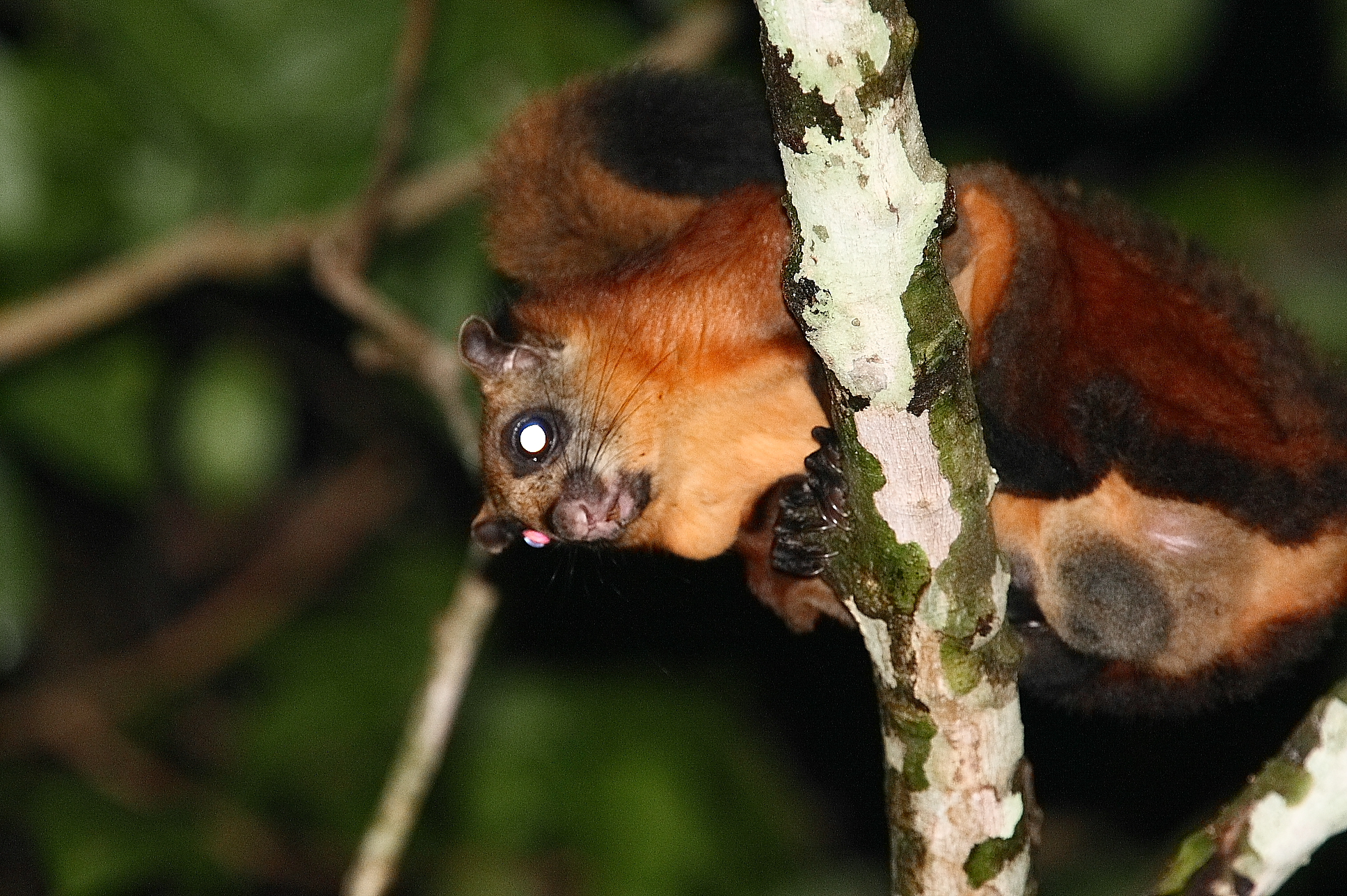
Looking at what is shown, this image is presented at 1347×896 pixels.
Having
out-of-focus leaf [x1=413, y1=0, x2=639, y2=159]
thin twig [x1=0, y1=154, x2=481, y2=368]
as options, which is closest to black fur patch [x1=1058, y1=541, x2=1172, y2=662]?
thin twig [x1=0, y1=154, x2=481, y2=368]

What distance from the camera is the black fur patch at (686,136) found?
3.76m

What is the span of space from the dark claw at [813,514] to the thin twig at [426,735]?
1.25 m

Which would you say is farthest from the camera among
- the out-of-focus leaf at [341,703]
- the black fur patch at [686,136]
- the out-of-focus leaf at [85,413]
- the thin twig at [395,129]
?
the out-of-focus leaf at [341,703]

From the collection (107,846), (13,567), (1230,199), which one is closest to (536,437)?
(13,567)

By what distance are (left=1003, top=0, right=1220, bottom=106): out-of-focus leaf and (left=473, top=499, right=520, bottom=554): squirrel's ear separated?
91.3 inches

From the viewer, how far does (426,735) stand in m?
4.27

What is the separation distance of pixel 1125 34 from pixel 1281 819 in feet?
8.89

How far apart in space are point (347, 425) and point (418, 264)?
6.47 feet

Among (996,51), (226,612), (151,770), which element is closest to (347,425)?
(226,612)

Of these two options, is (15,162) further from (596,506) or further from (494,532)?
(596,506)

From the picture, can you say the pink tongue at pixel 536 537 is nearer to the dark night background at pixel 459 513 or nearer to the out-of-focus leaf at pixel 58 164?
the dark night background at pixel 459 513

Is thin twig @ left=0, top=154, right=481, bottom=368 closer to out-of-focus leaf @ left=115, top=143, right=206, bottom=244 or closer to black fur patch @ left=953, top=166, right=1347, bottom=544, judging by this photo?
out-of-focus leaf @ left=115, top=143, right=206, bottom=244

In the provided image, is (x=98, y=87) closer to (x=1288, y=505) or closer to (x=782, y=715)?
(x=782, y=715)

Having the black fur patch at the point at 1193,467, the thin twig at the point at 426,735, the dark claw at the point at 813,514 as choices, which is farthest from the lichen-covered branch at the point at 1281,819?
the thin twig at the point at 426,735
